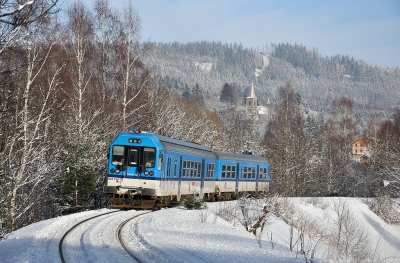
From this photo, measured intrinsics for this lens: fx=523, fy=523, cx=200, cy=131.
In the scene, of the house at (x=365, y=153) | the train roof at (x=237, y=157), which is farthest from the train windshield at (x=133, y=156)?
the house at (x=365, y=153)

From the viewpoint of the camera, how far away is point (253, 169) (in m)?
33.2

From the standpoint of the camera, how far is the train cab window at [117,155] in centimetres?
1953

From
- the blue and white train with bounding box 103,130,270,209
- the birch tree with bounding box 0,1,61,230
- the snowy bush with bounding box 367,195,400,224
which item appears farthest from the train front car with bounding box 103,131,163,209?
the snowy bush with bounding box 367,195,400,224

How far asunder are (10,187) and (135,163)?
4.59 meters

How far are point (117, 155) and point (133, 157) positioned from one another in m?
0.65

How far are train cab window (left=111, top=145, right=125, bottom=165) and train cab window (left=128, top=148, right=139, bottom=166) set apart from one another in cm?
30

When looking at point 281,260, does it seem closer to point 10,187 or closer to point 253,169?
point 10,187

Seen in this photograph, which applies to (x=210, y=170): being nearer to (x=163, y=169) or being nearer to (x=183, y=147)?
(x=183, y=147)

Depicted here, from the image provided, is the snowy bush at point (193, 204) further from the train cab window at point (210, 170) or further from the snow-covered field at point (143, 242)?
the train cab window at point (210, 170)

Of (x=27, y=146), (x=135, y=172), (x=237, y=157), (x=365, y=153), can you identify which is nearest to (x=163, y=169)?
(x=135, y=172)

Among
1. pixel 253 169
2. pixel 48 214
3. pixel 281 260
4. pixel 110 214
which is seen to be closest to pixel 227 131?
pixel 253 169

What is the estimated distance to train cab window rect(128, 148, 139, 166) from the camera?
19438 mm

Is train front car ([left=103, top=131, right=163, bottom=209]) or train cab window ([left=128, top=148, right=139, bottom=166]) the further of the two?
train cab window ([left=128, top=148, right=139, bottom=166])

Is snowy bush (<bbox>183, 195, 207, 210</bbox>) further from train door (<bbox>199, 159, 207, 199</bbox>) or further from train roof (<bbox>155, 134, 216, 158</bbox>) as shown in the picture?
train door (<bbox>199, 159, 207, 199</bbox>)
